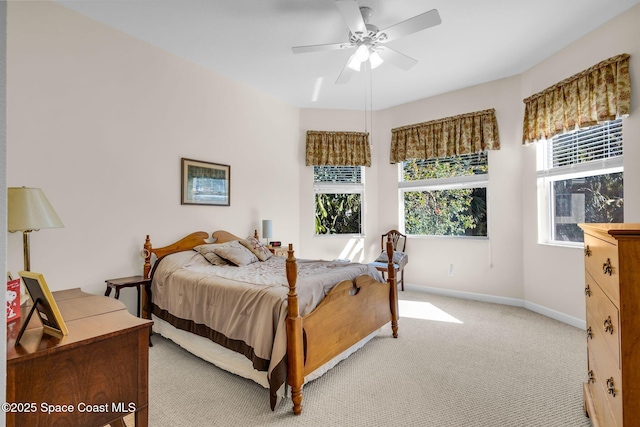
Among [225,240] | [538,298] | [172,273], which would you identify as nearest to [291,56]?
[225,240]

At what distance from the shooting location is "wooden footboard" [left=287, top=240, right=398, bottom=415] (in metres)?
1.83

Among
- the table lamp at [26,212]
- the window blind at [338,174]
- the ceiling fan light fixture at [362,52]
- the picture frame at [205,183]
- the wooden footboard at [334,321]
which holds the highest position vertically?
the ceiling fan light fixture at [362,52]

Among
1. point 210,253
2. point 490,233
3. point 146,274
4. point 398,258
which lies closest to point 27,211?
point 146,274

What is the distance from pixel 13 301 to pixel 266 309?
46.6 inches

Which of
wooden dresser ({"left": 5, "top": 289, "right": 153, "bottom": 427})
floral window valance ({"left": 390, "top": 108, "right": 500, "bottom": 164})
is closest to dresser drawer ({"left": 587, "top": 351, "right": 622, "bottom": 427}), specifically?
wooden dresser ({"left": 5, "top": 289, "right": 153, "bottom": 427})

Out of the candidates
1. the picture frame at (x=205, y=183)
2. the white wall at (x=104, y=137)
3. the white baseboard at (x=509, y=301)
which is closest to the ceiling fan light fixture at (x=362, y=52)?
the white wall at (x=104, y=137)

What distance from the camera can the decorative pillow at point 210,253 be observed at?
10.2 ft

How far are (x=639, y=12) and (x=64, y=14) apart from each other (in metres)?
4.81

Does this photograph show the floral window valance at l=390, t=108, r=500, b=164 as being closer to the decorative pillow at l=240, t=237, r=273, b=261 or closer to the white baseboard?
the white baseboard

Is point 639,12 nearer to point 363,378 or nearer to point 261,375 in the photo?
point 363,378

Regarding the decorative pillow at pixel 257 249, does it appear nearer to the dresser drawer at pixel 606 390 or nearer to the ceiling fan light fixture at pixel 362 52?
the ceiling fan light fixture at pixel 362 52

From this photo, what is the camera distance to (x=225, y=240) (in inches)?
144

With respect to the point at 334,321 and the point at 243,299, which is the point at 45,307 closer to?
the point at 243,299

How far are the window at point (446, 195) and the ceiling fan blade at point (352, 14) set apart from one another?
2.68 metres
